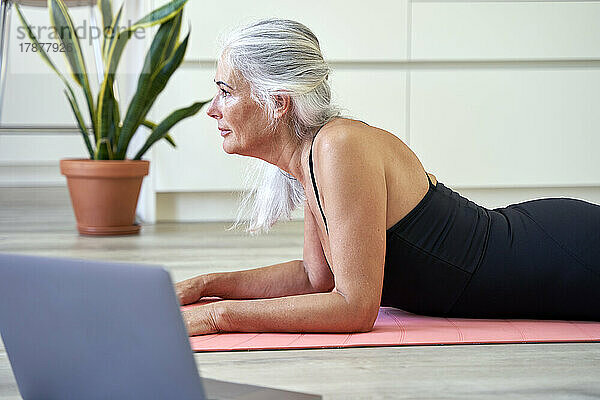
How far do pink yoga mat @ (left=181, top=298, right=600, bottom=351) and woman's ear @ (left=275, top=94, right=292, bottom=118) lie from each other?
39cm

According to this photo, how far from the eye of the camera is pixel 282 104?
1.59 metres

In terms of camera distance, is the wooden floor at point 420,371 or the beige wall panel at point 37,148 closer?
the wooden floor at point 420,371

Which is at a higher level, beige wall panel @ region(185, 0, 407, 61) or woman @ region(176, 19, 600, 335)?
beige wall panel @ region(185, 0, 407, 61)

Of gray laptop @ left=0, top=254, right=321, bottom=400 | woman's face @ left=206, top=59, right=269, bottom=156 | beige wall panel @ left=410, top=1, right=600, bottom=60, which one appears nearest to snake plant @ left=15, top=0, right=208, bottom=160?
beige wall panel @ left=410, top=1, right=600, bottom=60

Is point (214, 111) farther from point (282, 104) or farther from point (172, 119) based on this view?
point (172, 119)

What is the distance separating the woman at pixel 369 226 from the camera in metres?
1.48

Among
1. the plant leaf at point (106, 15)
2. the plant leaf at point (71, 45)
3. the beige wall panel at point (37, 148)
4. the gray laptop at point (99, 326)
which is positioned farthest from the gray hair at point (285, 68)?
the beige wall panel at point (37, 148)

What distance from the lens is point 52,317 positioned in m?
0.89

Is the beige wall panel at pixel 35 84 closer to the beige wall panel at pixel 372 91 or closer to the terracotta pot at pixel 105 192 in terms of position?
the terracotta pot at pixel 105 192

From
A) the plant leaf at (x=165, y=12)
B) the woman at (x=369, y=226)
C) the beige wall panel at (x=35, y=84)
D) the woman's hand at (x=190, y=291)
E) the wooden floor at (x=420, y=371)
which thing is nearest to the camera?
the wooden floor at (x=420, y=371)

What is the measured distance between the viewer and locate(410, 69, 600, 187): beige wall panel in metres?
3.47

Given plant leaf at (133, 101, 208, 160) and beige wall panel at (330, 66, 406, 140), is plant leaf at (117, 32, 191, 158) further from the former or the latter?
beige wall panel at (330, 66, 406, 140)

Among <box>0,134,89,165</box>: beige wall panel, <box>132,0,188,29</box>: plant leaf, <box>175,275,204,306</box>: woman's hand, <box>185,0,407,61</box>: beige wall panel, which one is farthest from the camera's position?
<box>0,134,89,165</box>: beige wall panel

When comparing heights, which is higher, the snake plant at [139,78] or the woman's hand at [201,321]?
the snake plant at [139,78]
